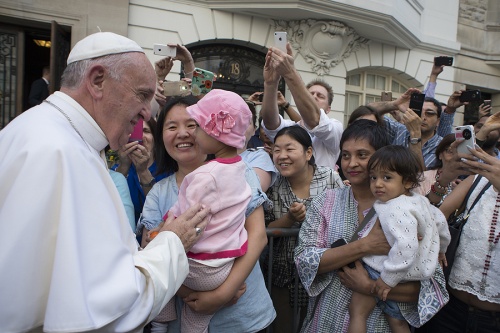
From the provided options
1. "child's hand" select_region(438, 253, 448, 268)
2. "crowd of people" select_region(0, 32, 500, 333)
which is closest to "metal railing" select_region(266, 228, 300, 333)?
"crowd of people" select_region(0, 32, 500, 333)

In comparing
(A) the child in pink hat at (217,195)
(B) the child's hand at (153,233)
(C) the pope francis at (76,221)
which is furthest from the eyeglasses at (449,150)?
(C) the pope francis at (76,221)

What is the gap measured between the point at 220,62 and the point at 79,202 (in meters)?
8.75

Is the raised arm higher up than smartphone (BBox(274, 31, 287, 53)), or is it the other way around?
smartphone (BBox(274, 31, 287, 53))

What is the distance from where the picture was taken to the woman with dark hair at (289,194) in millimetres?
2744

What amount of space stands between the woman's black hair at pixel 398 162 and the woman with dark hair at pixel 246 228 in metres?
0.70

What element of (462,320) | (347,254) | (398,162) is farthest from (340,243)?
(462,320)

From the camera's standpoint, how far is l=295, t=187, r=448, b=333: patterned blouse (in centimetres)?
229

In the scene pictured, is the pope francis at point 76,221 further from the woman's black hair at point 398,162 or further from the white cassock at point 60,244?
the woman's black hair at point 398,162

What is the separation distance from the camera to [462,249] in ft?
8.32

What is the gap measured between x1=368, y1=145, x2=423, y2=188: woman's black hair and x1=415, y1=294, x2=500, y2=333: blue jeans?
86 cm

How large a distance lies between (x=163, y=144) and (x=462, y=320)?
2.14 m

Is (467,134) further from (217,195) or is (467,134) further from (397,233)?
(217,195)

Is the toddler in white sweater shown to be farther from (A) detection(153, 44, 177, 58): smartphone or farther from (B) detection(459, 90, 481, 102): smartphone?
(B) detection(459, 90, 481, 102): smartphone

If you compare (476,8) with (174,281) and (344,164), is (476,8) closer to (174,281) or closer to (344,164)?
(344,164)
